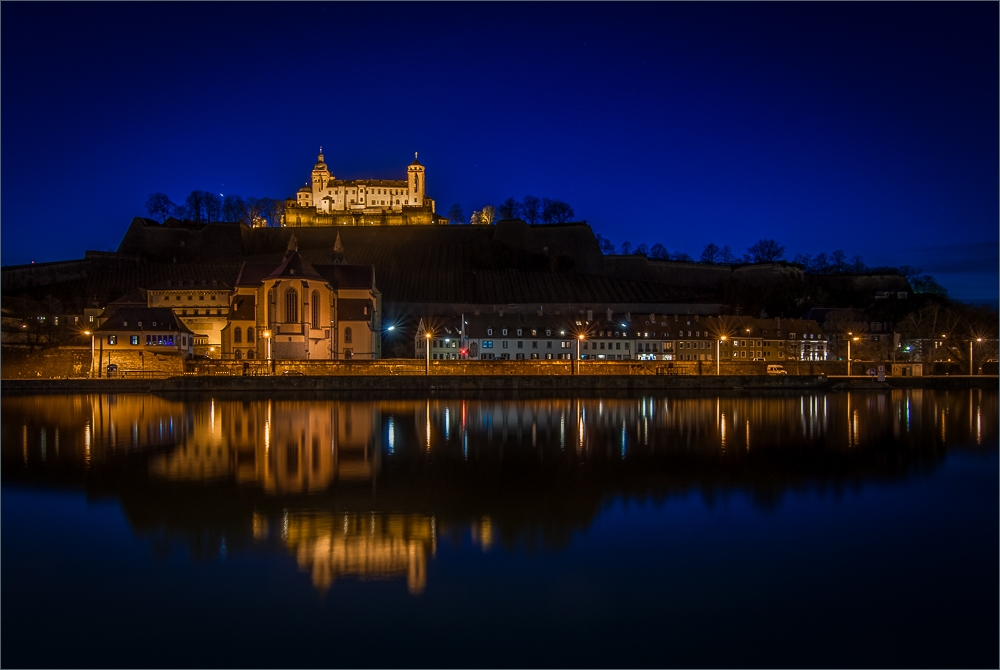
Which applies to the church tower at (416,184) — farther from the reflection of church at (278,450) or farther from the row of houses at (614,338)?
the reflection of church at (278,450)

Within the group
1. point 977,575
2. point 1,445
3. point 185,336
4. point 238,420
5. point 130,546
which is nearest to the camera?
point 977,575

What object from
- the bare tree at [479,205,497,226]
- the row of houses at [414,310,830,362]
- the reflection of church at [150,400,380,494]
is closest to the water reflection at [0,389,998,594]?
the reflection of church at [150,400,380,494]

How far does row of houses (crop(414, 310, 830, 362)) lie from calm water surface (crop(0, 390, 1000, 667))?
108 feet

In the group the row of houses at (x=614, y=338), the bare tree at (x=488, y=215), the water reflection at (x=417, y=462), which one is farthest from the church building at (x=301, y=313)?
the bare tree at (x=488, y=215)

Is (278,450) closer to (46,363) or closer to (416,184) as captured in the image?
(46,363)

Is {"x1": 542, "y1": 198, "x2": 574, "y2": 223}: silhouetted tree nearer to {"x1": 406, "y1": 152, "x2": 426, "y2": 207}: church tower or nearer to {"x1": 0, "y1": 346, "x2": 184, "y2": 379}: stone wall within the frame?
{"x1": 406, "y1": 152, "x2": 426, "y2": 207}: church tower

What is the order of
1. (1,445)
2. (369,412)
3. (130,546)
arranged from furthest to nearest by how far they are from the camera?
(369,412) → (1,445) → (130,546)

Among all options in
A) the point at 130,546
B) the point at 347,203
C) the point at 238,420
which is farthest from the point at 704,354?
the point at 347,203

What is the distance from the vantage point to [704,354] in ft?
178

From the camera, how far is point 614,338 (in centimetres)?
5297

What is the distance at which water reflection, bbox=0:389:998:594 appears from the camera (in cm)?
983

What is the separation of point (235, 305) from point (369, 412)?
25104 mm

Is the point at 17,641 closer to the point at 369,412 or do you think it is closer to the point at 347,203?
the point at 369,412

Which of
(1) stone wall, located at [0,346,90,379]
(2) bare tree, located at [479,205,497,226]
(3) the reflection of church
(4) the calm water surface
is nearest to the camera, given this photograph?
(4) the calm water surface
